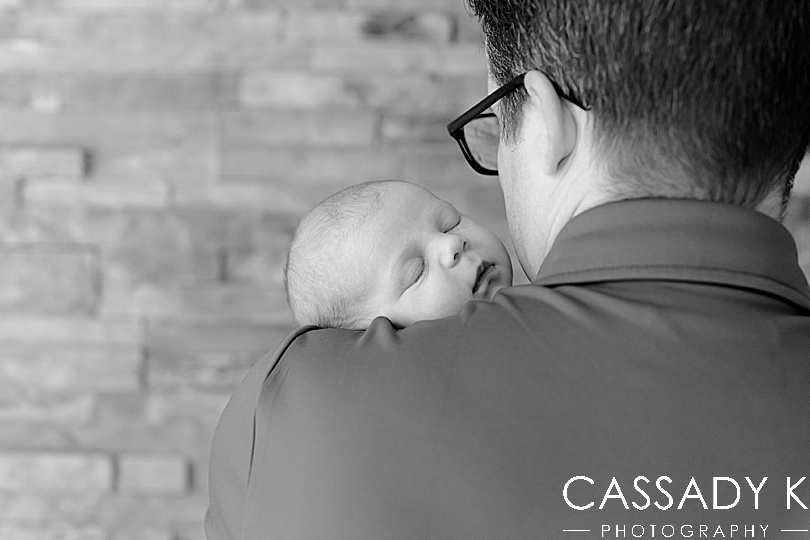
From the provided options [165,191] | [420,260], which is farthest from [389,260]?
[165,191]

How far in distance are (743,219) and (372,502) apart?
36 cm

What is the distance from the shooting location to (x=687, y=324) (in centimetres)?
67

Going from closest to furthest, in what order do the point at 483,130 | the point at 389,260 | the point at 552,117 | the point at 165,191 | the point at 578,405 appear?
1. the point at 578,405
2. the point at 552,117
3. the point at 389,260
4. the point at 483,130
5. the point at 165,191

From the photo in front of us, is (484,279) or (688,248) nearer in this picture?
(688,248)

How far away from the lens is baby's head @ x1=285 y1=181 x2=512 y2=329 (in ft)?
3.59

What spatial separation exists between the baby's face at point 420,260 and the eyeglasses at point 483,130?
99 mm

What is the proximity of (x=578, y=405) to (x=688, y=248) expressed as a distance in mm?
156

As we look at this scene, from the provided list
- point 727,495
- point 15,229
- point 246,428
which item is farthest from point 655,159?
point 15,229

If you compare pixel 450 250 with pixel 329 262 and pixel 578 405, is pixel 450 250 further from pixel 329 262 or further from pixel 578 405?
pixel 578 405

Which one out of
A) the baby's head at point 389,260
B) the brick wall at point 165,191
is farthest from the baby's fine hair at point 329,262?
the brick wall at point 165,191

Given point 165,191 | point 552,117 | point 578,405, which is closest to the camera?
point 578,405

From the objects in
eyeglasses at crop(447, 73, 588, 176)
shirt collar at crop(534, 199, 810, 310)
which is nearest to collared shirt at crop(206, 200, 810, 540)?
shirt collar at crop(534, 199, 810, 310)

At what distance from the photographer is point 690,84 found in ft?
2.29

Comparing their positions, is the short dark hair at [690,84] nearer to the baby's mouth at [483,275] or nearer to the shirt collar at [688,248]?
the shirt collar at [688,248]
